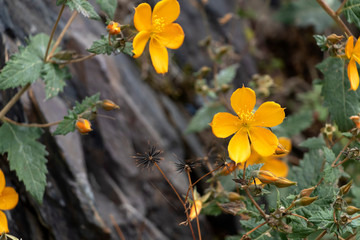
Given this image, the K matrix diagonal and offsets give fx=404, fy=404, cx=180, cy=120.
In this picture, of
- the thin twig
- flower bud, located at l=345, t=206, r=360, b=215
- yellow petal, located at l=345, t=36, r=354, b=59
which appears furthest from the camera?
the thin twig

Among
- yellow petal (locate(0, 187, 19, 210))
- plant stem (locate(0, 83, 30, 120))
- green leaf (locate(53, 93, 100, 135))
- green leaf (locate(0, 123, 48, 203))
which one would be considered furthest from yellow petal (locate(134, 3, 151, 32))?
yellow petal (locate(0, 187, 19, 210))

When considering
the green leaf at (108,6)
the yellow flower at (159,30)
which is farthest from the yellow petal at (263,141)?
the green leaf at (108,6)

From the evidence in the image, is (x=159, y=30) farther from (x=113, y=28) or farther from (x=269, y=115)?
(x=269, y=115)

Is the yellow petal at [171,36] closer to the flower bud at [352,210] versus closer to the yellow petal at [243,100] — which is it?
the yellow petal at [243,100]

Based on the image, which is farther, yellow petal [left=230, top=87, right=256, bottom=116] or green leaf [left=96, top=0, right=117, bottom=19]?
green leaf [left=96, top=0, right=117, bottom=19]

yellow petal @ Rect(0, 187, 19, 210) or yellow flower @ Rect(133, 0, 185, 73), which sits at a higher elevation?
yellow flower @ Rect(133, 0, 185, 73)

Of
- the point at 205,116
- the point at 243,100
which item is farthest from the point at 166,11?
the point at 205,116

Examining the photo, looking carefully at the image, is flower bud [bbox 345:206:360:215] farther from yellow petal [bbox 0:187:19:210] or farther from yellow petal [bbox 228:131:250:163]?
yellow petal [bbox 0:187:19:210]
